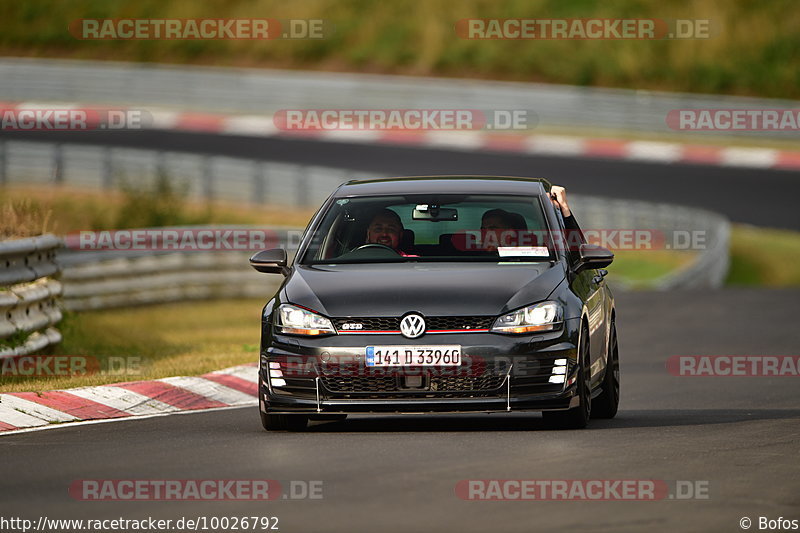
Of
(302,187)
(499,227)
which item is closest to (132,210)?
(302,187)

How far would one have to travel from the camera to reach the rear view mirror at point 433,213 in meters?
11.0

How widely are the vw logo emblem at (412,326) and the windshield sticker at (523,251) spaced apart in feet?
3.61

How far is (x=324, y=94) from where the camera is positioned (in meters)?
44.0

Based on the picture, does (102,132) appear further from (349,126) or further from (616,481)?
(616,481)

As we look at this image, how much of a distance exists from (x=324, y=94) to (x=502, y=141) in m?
4.85

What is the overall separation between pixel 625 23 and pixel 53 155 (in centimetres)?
2445

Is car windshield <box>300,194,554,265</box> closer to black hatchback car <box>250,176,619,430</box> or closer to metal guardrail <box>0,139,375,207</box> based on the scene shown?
black hatchback car <box>250,176,619,430</box>

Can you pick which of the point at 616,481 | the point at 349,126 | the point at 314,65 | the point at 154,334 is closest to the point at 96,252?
the point at 154,334

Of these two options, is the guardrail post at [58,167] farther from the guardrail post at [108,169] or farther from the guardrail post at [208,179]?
the guardrail post at [208,179]

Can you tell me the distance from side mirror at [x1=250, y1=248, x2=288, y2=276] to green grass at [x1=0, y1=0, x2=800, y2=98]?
128 ft
